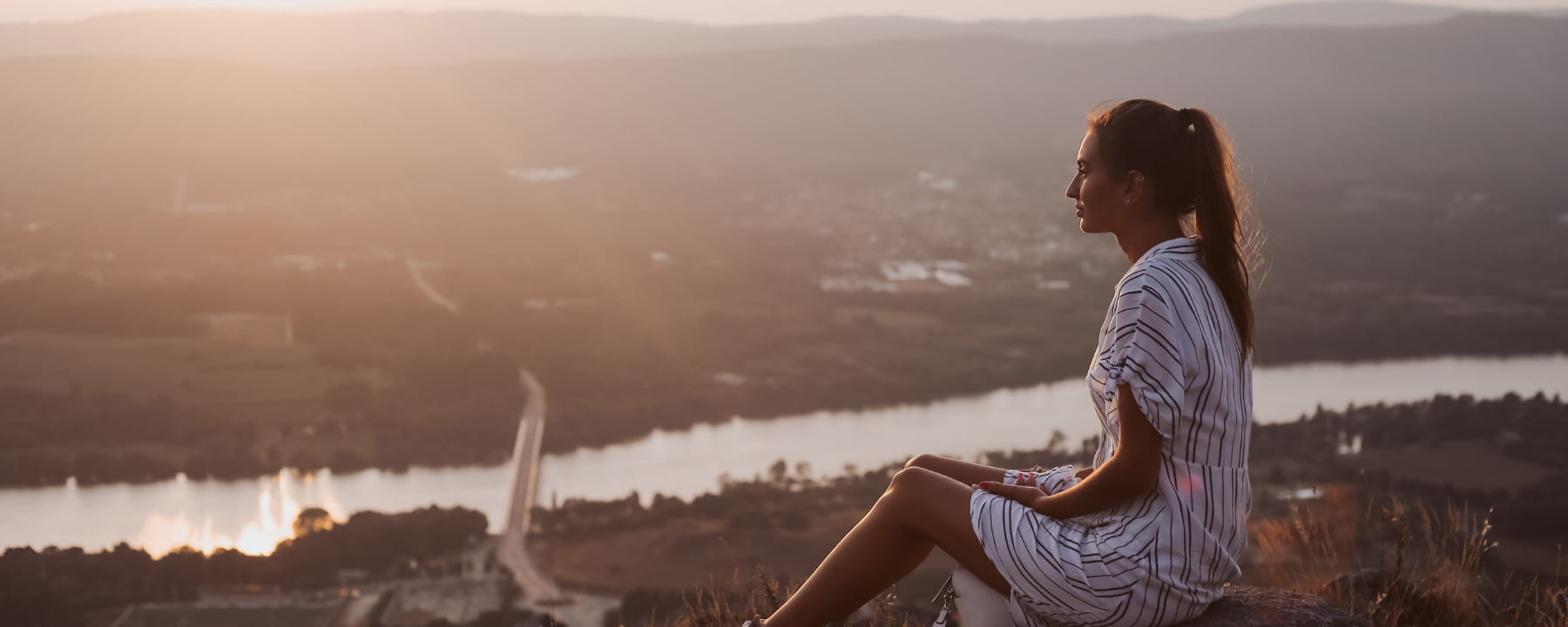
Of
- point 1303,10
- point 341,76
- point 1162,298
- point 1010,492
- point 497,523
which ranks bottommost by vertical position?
point 497,523

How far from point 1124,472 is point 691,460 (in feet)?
99.6

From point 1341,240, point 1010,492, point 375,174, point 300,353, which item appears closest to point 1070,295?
point 1341,240

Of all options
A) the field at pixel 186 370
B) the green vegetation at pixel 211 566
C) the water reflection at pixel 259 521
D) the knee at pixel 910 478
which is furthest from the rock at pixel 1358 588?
the field at pixel 186 370

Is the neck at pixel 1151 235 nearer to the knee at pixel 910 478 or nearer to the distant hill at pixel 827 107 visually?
A: the knee at pixel 910 478


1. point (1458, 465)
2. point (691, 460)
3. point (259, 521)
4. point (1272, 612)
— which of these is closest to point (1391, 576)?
point (1272, 612)

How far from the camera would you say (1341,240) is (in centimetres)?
6138

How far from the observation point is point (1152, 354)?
2023mm

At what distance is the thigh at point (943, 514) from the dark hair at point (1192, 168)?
1.97ft

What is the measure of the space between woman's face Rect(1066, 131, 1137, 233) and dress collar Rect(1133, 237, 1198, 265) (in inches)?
3.8

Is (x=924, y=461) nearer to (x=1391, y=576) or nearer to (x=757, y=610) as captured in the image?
(x=757, y=610)

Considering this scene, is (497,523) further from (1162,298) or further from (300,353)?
(1162,298)

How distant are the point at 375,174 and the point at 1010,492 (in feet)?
249

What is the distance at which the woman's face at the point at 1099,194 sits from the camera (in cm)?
221

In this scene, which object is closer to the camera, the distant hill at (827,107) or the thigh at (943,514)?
the thigh at (943,514)
